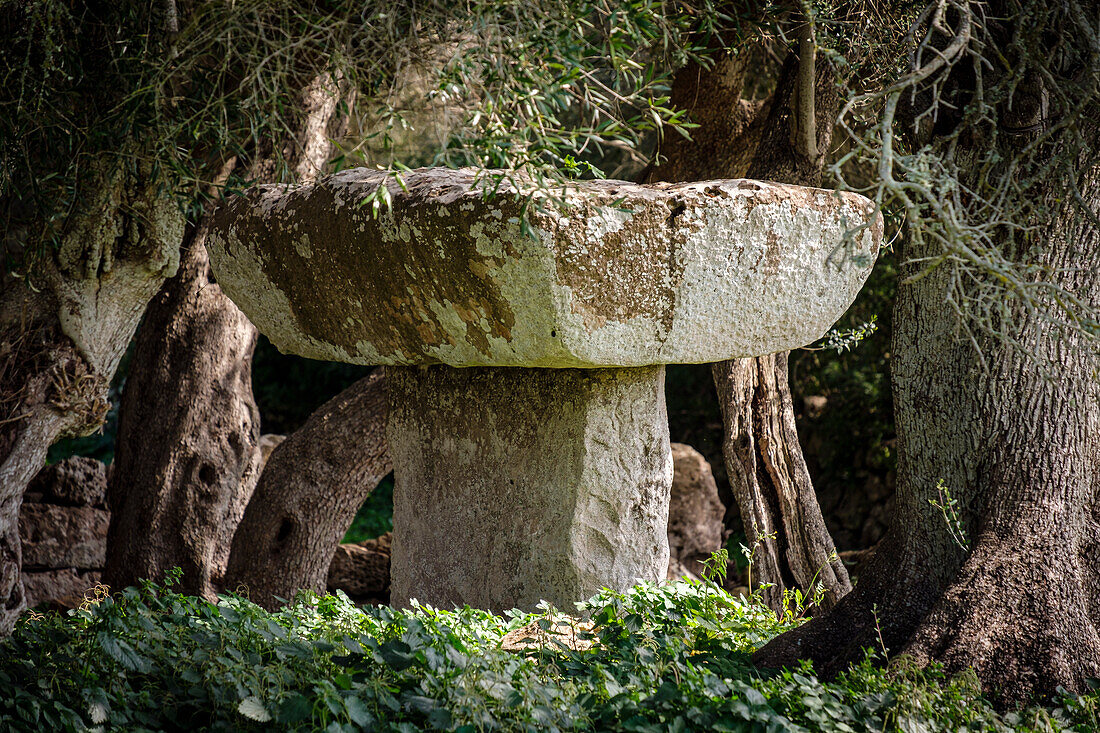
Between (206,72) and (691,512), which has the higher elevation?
(206,72)

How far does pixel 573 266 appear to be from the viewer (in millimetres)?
2912

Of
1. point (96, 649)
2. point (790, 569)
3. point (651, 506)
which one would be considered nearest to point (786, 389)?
point (790, 569)

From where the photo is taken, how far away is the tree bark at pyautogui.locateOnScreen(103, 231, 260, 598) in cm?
558

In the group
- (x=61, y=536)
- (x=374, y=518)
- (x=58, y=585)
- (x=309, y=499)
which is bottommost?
(x=58, y=585)

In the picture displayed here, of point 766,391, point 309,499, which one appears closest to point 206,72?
point 309,499

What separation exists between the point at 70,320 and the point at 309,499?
1.55 m

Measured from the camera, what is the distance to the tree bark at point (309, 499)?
542cm

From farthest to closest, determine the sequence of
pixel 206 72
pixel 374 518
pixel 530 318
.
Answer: pixel 374 518
pixel 206 72
pixel 530 318

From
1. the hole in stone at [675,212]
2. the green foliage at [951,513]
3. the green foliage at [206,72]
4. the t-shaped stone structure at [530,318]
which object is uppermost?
the green foliage at [206,72]

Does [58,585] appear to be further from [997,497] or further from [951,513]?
[997,497]

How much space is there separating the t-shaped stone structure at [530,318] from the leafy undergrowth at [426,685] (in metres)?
0.70

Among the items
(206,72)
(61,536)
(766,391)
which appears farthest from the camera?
(61,536)

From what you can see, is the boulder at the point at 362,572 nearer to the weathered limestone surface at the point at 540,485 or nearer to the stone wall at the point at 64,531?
the stone wall at the point at 64,531

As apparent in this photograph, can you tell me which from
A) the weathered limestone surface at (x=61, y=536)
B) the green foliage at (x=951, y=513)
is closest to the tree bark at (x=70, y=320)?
the weathered limestone surface at (x=61, y=536)
